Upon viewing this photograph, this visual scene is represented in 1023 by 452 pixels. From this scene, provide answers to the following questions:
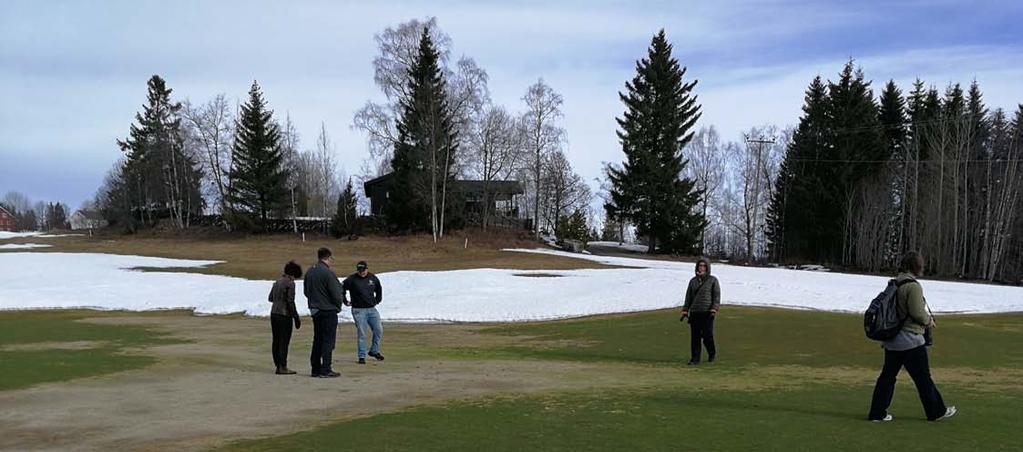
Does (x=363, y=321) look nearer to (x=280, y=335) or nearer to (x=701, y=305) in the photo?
(x=280, y=335)

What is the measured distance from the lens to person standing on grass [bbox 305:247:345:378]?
13.1 meters

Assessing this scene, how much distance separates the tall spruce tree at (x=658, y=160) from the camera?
65.4 metres

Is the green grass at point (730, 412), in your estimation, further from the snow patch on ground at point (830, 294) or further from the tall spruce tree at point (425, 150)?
the tall spruce tree at point (425, 150)

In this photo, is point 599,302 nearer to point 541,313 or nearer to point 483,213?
point 541,313

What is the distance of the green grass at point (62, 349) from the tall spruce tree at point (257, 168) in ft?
165

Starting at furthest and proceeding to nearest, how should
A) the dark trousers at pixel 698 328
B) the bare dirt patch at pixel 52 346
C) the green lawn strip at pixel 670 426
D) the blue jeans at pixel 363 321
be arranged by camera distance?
the bare dirt patch at pixel 52 346, the blue jeans at pixel 363 321, the dark trousers at pixel 698 328, the green lawn strip at pixel 670 426

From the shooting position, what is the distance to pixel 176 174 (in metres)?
87.8

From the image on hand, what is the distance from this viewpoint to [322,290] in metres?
13.3

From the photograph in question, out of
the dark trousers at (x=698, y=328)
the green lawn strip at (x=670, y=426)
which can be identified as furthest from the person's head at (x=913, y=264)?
the dark trousers at (x=698, y=328)

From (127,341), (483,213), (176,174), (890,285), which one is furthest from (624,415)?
(176,174)

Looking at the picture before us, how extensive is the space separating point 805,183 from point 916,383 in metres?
66.3

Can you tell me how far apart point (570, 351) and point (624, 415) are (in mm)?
8747

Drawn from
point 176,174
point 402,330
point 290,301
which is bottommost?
point 402,330

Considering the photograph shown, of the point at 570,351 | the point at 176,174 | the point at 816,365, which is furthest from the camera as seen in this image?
the point at 176,174
